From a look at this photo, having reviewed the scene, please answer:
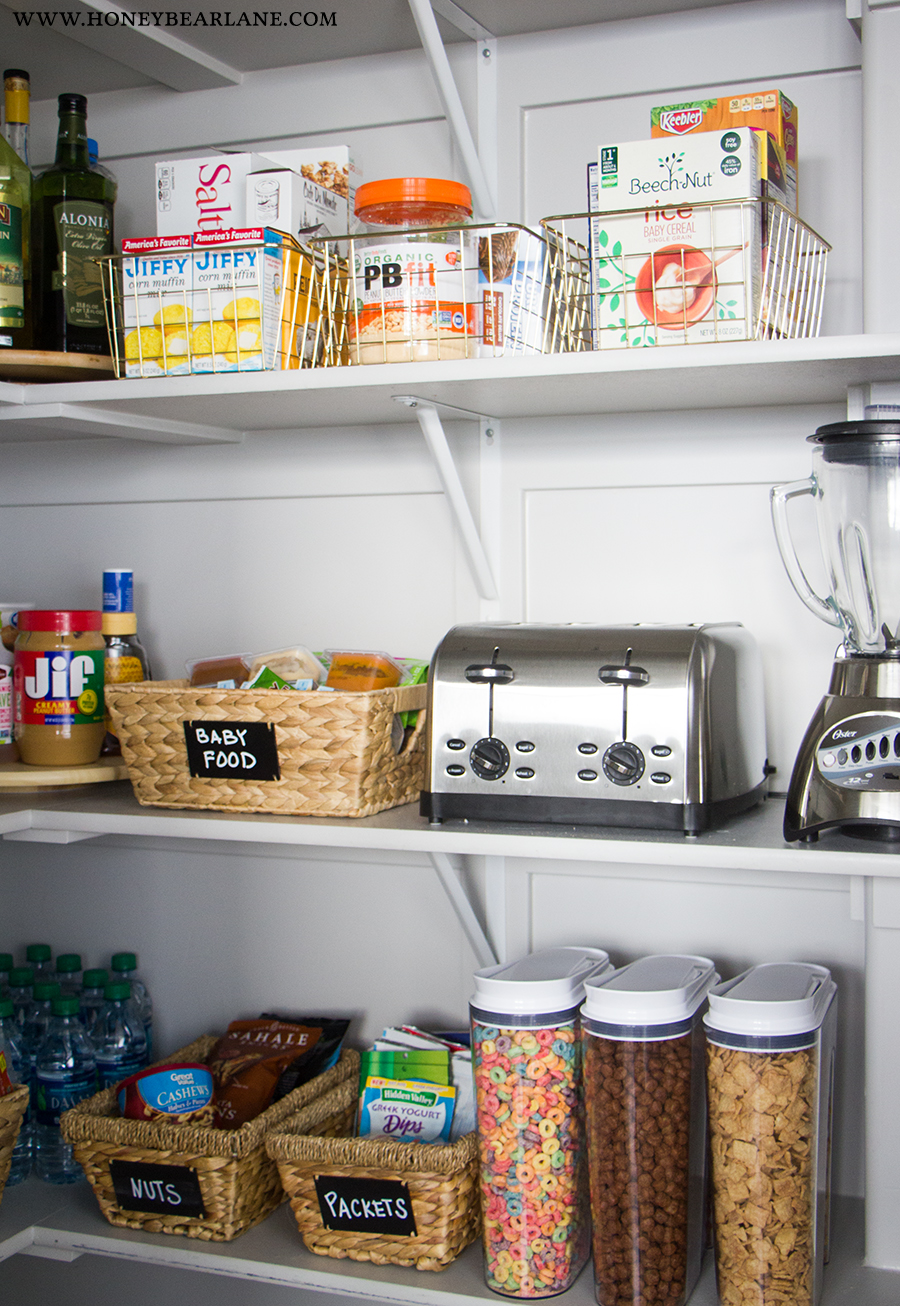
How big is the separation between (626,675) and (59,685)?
0.74 m

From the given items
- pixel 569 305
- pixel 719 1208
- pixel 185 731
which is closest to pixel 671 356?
pixel 569 305

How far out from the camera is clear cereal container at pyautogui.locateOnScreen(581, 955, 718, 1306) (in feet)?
4.07

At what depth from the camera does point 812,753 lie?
118 cm

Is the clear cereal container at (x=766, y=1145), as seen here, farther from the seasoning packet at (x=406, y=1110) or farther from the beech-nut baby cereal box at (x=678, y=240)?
the beech-nut baby cereal box at (x=678, y=240)

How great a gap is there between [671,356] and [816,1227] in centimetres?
87

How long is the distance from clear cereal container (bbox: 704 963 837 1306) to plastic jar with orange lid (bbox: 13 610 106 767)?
845mm

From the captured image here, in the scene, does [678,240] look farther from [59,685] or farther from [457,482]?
[59,685]

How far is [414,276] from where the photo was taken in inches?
52.0

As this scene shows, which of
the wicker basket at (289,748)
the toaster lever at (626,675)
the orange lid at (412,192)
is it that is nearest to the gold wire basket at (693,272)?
the orange lid at (412,192)

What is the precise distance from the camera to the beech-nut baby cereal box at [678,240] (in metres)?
1.24

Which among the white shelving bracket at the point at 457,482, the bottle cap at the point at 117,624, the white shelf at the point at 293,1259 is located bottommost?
the white shelf at the point at 293,1259

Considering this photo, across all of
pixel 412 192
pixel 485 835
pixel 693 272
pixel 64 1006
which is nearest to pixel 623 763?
pixel 485 835

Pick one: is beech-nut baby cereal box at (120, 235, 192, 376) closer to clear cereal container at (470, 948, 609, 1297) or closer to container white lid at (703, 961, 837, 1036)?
clear cereal container at (470, 948, 609, 1297)

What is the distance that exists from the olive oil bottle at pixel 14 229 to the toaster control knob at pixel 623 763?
0.88m
